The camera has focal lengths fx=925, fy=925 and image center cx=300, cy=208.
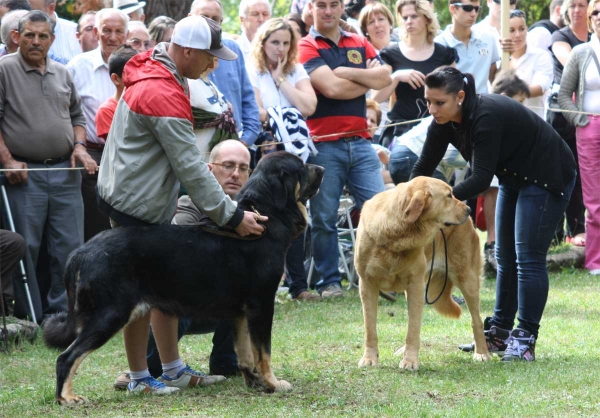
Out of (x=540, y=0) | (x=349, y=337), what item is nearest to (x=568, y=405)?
(x=349, y=337)

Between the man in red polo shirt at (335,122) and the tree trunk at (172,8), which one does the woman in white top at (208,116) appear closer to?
the man in red polo shirt at (335,122)

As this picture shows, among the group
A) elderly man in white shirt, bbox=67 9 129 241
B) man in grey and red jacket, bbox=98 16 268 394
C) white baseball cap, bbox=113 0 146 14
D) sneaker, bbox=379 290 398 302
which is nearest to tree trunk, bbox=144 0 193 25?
white baseball cap, bbox=113 0 146 14

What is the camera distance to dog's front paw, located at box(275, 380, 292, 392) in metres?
5.74

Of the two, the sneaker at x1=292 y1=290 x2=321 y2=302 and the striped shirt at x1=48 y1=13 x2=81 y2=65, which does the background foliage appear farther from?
the sneaker at x1=292 y1=290 x2=321 y2=302

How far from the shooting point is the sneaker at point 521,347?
6684 millimetres

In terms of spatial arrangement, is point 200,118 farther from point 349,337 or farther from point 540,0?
point 540,0

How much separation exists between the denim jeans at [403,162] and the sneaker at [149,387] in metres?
4.61

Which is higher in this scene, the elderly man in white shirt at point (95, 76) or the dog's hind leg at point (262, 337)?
the elderly man in white shirt at point (95, 76)

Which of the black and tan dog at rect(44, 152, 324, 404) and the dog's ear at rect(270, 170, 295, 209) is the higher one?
the dog's ear at rect(270, 170, 295, 209)

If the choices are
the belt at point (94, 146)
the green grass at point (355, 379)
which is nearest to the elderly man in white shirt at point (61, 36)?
the belt at point (94, 146)

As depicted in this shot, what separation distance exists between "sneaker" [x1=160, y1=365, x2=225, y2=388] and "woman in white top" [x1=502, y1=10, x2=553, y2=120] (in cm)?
668

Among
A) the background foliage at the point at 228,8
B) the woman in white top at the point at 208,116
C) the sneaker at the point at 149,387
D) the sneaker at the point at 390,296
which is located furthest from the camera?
the background foliage at the point at 228,8

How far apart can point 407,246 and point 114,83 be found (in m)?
3.20

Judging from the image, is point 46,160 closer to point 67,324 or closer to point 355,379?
point 67,324
